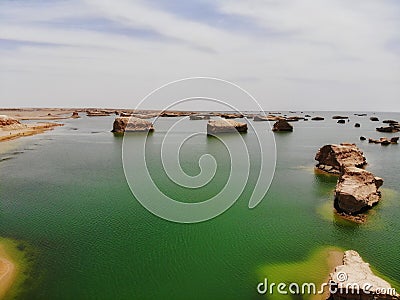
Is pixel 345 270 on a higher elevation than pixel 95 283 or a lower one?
higher

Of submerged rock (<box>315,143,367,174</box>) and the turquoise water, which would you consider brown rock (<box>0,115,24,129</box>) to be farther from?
submerged rock (<box>315,143,367,174</box>)

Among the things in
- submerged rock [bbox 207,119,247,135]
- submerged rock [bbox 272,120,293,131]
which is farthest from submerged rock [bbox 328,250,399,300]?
submerged rock [bbox 272,120,293,131]

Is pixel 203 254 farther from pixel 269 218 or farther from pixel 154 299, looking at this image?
pixel 269 218

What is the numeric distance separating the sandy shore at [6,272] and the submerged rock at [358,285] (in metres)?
14.6

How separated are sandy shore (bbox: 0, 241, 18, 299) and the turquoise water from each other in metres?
0.99

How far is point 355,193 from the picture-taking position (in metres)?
24.3

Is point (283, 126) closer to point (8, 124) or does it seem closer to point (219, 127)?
point (219, 127)

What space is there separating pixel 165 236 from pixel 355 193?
582 inches

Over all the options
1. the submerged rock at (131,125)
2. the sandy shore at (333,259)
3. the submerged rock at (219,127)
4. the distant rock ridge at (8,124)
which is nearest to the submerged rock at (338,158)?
the sandy shore at (333,259)

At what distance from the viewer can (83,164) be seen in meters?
42.9

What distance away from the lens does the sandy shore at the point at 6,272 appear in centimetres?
1492

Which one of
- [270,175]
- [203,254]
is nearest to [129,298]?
[203,254]

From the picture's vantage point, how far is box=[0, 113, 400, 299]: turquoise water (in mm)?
15359

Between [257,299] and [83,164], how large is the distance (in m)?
34.3
